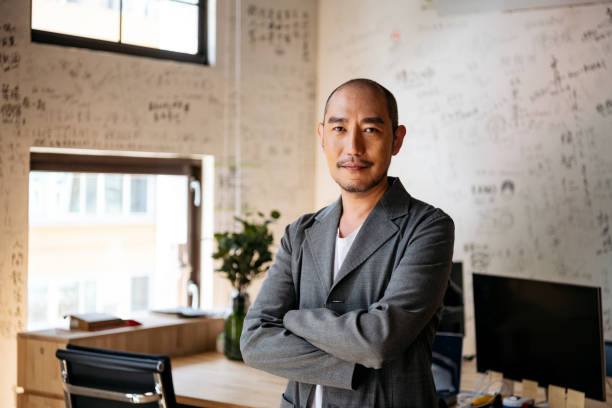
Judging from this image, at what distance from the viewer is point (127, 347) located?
289 centimetres

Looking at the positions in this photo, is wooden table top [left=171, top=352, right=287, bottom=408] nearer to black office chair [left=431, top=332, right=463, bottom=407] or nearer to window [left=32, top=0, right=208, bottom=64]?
black office chair [left=431, top=332, right=463, bottom=407]

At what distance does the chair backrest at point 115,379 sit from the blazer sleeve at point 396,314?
0.51 metres

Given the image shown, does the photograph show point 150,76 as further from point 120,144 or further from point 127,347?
Result: point 127,347

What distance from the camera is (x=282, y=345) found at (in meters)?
1.64

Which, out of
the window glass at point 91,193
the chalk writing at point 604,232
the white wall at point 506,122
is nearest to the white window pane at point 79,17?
the window glass at point 91,193

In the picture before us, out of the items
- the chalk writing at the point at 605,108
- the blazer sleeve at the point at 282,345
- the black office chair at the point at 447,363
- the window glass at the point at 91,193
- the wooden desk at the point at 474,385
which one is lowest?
the wooden desk at the point at 474,385

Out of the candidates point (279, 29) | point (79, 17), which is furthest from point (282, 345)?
point (279, 29)

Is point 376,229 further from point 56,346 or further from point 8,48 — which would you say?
point 8,48

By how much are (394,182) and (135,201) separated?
246 cm

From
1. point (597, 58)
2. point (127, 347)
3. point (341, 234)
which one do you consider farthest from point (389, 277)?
point (597, 58)

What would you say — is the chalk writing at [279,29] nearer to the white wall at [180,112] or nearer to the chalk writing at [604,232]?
the white wall at [180,112]

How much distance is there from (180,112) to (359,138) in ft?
7.88

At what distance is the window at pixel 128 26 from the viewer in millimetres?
3412

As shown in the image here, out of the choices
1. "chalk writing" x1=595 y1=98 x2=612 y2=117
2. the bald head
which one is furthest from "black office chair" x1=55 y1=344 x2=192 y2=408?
"chalk writing" x1=595 y1=98 x2=612 y2=117
